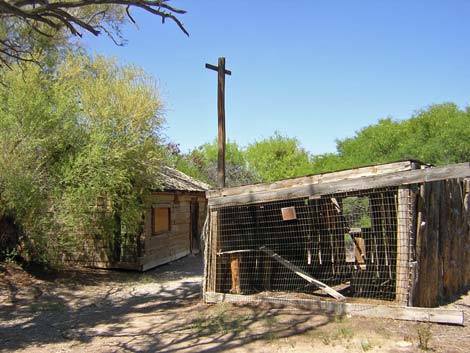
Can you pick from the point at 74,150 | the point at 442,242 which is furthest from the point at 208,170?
the point at 442,242

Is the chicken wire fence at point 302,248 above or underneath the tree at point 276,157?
underneath

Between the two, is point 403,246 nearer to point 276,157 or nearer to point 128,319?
point 128,319

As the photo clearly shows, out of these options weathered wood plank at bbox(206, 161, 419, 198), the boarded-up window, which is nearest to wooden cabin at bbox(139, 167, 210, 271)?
the boarded-up window

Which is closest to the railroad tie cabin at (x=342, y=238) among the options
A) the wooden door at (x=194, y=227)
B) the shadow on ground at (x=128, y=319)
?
the shadow on ground at (x=128, y=319)

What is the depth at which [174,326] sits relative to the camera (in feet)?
24.5

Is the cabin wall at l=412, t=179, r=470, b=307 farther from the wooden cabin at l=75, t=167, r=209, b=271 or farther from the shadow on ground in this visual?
the wooden cabin at l=75, t=167, r=209, b=271

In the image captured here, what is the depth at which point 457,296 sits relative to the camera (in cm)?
865

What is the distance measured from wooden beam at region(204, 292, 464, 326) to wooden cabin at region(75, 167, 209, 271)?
5451 mm

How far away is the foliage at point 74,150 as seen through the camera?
34.4ft

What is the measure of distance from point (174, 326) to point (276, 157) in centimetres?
3367

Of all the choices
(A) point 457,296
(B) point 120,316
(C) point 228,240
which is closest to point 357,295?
(A) point 457,296

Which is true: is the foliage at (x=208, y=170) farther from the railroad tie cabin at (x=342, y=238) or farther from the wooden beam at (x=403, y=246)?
the wooden beam at (x=403, y=246)

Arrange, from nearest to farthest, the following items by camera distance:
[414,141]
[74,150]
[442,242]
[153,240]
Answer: [442,242]
[74,150]
[153,240]
[414,141]

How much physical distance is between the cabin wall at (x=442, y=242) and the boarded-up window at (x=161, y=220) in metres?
8.87
